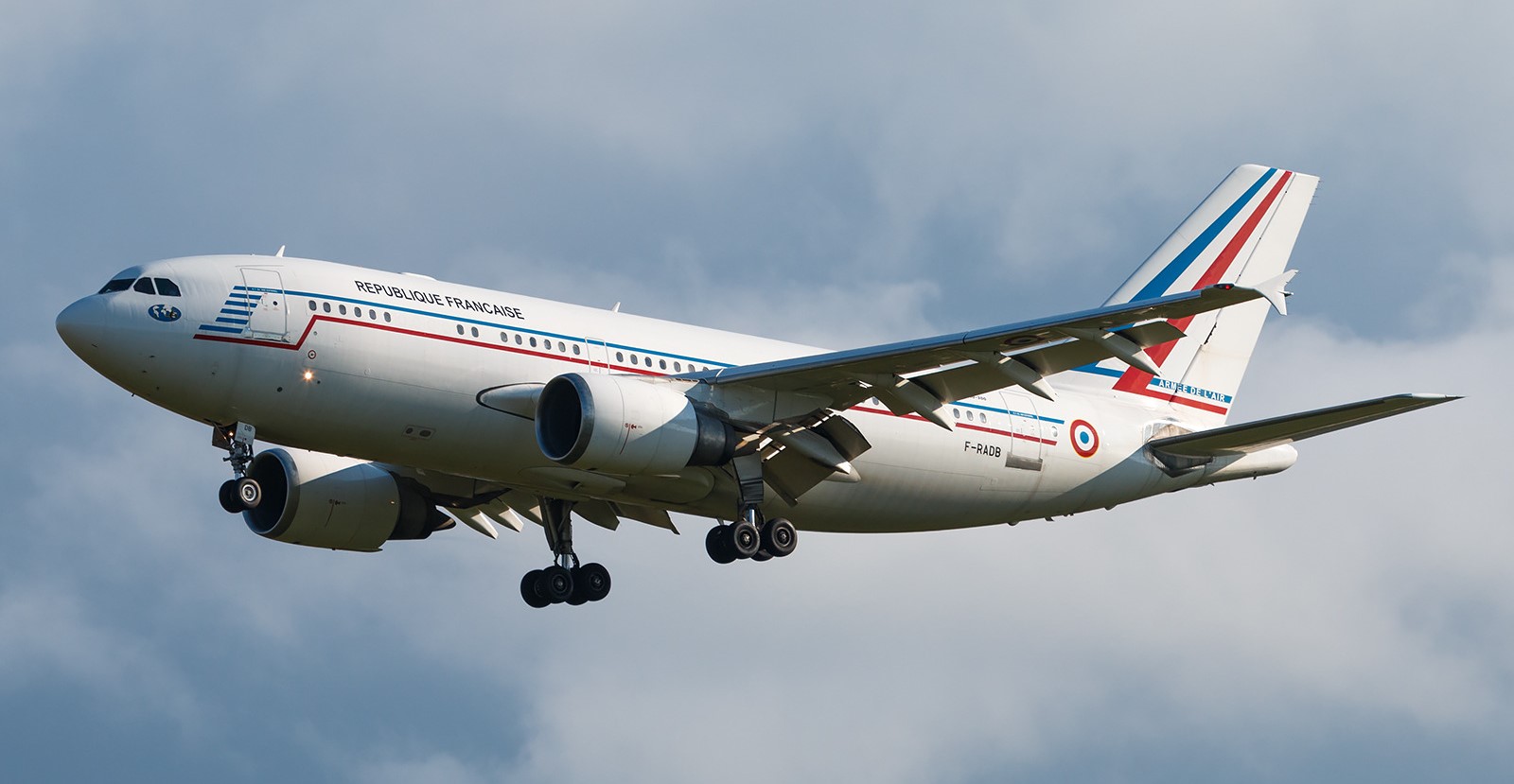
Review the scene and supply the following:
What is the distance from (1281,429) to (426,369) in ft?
54.5

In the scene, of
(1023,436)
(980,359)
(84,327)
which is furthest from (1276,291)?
(84,327)

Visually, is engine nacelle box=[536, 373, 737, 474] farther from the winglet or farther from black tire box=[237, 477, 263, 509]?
the winglet

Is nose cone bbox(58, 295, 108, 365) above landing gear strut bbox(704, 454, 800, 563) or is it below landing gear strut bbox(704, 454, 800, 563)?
above

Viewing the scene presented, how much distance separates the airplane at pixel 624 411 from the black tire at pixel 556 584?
0.04 m

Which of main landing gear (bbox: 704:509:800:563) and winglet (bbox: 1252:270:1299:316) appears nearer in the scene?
winglet (bbox: 1252:270:1299:316)

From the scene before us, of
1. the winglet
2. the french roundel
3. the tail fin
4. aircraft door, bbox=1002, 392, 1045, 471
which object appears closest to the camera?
the winglet

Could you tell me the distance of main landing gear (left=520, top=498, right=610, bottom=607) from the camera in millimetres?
41844

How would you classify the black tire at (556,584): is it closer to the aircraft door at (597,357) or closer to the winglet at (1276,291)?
the aircraft door at (597,357)

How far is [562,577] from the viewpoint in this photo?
41938 millimetres

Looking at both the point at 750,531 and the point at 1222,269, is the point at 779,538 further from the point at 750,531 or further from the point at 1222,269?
the point at 1222,269

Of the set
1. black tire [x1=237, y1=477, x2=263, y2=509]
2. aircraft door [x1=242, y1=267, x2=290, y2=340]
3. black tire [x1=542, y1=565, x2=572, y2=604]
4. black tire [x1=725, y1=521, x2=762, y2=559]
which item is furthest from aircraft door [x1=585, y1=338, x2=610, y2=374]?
black tire [x1=542, y1=565, x2=572, y2=604]

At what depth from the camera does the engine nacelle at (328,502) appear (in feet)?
136

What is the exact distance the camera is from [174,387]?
3369 centimetres

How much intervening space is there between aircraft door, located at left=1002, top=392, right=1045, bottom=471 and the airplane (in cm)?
5
